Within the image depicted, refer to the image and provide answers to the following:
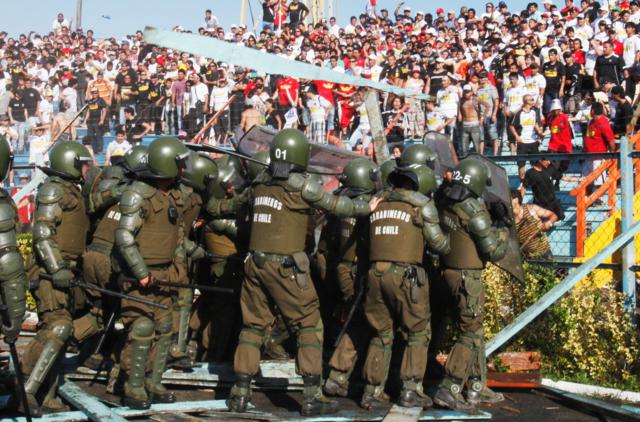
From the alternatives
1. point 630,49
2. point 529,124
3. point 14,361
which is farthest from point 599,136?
point 14,361

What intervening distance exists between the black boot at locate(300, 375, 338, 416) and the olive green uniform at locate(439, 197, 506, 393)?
1.18 m

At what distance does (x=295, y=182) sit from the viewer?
7.67 m

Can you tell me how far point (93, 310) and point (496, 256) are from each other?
375 cm

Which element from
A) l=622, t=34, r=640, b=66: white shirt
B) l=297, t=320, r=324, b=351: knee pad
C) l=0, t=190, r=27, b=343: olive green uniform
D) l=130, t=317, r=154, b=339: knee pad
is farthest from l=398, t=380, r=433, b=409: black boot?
l=622, t=34, r=640, b=66: white shirt

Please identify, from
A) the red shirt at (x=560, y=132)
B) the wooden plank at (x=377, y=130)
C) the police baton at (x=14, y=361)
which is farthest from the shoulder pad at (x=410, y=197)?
the red shirt at (x=560, y=132)

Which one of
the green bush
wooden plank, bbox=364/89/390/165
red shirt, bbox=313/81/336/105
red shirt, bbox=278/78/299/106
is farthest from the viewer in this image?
red shirt, bbox=278/78/299/106

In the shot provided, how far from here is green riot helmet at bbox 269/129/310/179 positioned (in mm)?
7688

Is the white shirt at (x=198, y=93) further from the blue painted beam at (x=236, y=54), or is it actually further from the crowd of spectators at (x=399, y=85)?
the blue painted beam at (x=236, y=54)

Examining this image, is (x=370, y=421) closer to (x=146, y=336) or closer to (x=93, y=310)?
(x=146, y=336)

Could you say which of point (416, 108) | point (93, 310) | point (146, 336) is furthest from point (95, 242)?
point (416, 108)

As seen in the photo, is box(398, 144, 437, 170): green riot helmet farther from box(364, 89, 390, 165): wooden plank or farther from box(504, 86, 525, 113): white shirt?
box(504, 86, 525, 113): white shirt

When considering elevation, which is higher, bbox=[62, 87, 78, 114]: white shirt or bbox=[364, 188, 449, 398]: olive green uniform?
bbox=[62, 87, 78, 114]: white shirt

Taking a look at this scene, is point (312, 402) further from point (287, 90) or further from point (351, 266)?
point (287, 90)

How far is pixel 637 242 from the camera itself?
10.1m
